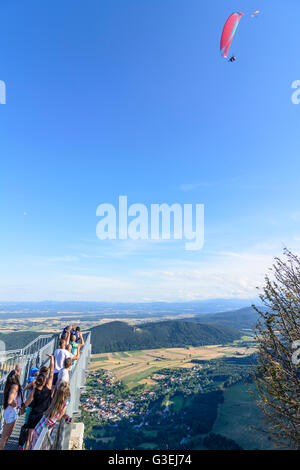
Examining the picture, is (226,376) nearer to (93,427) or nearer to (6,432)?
(93,427)

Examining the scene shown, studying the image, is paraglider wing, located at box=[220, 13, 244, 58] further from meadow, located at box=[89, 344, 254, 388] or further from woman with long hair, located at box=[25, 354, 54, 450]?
meadow, located at box=[89, 344, 254, 388]

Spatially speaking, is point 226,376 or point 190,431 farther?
point 226,376

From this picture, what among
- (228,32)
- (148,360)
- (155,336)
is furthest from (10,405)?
(155,336)

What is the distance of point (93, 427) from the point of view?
51.0 meters

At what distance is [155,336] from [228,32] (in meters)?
138

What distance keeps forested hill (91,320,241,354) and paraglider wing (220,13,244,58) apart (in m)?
116

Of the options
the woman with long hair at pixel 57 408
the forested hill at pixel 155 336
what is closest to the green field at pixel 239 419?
the woman with long hair at pixel 57 408

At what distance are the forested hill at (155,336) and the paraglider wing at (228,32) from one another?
11566cm

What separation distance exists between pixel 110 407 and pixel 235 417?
96.7 feet

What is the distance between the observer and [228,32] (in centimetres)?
1588

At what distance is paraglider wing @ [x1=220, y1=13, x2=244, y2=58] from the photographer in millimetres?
15200

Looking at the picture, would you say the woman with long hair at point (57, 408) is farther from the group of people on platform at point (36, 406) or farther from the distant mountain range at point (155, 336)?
the distant mountain range at point (155, 336)

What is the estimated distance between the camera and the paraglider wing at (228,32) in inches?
598
